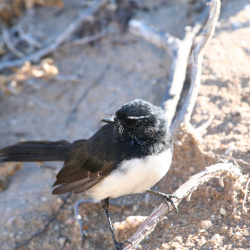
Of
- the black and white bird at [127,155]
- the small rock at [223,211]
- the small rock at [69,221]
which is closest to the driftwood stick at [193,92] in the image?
the black and white bird at [127,155]

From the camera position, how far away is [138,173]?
3.34 metres

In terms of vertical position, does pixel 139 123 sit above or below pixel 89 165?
above

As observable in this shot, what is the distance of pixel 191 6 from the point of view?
20.4 ft

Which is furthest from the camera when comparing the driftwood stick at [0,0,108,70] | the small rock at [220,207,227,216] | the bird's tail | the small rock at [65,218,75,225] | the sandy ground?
the driftwood stick at [0,0,108,70]

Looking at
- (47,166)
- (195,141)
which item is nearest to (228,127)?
(195,141)

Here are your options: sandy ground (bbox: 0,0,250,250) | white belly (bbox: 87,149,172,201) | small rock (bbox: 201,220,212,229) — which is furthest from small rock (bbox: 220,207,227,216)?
white belly (bbox: 87,149,172,201)

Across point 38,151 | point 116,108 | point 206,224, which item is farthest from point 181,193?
point 116,108

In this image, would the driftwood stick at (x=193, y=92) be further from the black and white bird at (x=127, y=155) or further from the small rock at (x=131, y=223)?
the small rock at (x=131, y=223)

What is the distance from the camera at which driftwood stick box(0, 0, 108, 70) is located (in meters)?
6.50

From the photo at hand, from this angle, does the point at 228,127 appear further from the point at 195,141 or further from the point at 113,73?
the point at 113,73

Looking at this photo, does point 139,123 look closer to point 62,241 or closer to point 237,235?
point 237,235

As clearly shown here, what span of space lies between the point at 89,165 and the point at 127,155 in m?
0.60

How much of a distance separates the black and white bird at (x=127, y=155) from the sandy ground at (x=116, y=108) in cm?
42

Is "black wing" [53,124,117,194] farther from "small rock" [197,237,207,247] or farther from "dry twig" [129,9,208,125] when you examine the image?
"small rock" [197,237,207,247]
